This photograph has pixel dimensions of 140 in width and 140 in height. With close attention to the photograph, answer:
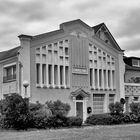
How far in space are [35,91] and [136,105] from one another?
10.3 metres

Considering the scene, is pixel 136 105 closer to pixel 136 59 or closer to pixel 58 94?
pixel 58 94

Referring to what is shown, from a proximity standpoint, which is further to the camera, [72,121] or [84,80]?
[84,80]

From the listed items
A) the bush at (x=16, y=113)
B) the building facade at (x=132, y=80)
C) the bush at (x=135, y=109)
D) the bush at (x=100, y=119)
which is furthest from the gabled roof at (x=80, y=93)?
the bush at (x=16, y=113)

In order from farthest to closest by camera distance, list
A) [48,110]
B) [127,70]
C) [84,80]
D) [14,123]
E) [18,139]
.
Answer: [127,70] → [84,80] → [48,110] → [14,123] → [18,139]

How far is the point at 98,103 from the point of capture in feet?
109

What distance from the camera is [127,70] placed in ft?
128

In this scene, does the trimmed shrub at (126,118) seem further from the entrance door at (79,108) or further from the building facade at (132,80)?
the building facade at (132,80)

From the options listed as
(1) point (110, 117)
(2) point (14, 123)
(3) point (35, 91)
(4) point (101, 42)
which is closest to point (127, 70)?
(4) point (101, 42)

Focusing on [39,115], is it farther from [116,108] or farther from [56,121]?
[116,108]

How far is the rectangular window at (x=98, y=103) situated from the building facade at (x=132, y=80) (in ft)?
13.4

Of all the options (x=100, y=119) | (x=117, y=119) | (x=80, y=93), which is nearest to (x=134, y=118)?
(x=117, y=119)

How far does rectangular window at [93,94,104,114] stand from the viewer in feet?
108

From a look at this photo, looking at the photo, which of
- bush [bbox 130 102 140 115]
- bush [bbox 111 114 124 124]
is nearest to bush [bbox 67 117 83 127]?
bush [bbox 111 114 124 124]

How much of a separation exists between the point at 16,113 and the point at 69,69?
883cm
